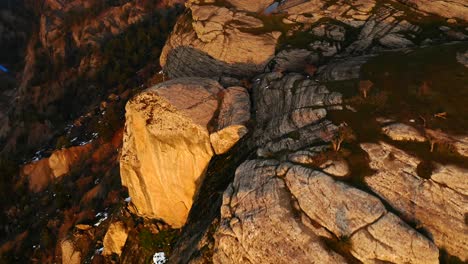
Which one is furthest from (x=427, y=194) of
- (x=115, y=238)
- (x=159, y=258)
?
(x=115, y=238)

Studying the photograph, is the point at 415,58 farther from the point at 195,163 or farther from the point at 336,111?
the point at 195,163

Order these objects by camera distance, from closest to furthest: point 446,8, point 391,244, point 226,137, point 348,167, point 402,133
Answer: point 391,244 → point 348,167 → point 402,133 → point 226,137 → point 446,8

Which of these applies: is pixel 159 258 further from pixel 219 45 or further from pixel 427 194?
pixel 219 45

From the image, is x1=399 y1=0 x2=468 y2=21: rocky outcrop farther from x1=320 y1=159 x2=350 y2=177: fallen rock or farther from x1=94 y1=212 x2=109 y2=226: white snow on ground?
x1=94 y1=212 x2=109 y2=226: white snow on ground

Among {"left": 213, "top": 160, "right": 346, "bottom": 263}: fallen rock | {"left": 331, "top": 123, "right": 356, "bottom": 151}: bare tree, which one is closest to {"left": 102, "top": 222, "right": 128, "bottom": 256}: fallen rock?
{"left": 213, "top": 160, "right": 346, "bottom": 263}: fallen rock

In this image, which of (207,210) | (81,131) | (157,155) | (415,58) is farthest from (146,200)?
(81,131)

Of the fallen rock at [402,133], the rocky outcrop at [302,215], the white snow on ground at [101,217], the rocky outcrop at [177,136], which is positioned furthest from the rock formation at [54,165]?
the fallen rock at [402,133]

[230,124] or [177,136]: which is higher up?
[230,124]

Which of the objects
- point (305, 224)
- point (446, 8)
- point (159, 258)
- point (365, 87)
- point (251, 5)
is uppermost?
point (446, 8)
